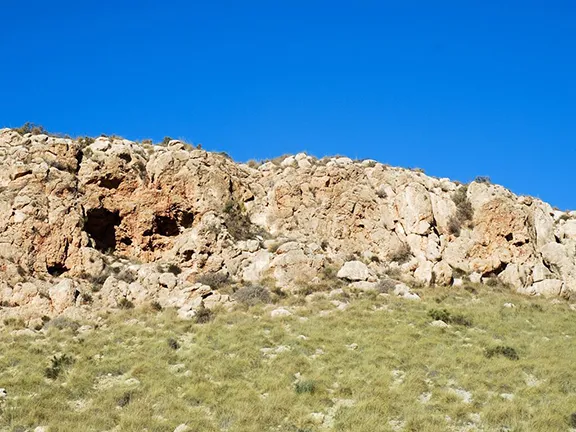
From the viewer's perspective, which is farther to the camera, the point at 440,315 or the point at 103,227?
the point at 103,227

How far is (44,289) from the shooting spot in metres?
28.4

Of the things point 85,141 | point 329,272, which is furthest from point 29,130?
point 329,272

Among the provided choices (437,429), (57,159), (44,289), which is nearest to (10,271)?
(44,289)

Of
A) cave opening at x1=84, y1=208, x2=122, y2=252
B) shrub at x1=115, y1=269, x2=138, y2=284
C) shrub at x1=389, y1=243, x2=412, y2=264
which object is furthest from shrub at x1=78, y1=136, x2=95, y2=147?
shrub at x1=389, y1=243, x2=412, y2=264

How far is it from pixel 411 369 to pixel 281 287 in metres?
12.6

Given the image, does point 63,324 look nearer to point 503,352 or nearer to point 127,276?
point 127,276

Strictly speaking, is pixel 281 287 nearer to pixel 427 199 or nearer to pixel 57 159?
pixel 427 199

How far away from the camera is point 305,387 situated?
61.2ft

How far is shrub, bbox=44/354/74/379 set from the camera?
20469 mm

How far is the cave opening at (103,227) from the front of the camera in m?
34.3

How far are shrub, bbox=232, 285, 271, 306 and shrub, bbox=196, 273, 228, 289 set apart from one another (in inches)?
Result: 67.5

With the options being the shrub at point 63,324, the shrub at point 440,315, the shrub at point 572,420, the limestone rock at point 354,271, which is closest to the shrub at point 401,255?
the limestone rock at point 354,271

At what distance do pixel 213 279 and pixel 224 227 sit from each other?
439cm

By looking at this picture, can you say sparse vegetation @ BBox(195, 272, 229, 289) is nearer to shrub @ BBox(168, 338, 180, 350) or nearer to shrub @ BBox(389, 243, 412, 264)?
shrub @ BBox(168, 338, 180, 350)
